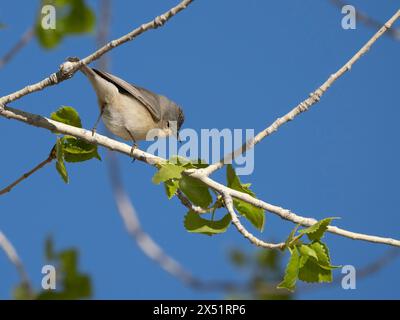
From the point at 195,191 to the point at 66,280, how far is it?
1.20 meters

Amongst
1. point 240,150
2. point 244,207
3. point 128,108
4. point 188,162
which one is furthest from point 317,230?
point 128,108

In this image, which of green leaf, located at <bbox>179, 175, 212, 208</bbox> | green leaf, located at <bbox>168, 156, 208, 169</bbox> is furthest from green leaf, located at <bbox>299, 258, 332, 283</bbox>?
green leaf, located at <bbox>168, 156, 208, 169</bbox>

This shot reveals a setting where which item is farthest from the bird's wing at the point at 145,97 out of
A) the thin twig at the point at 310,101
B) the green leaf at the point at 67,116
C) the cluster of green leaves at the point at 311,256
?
the cluster of green leaves at the point at 311,256

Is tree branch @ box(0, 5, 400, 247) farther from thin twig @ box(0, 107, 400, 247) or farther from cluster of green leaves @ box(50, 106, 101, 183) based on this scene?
cluster of green leaves @ box(50, 106, 101, 183)

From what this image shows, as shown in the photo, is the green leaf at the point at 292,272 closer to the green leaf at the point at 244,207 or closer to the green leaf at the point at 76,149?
the green leaf at the point at 244,207

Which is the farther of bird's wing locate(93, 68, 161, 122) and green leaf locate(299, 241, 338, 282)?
bird's wing locate(93, 68, 161, 122)

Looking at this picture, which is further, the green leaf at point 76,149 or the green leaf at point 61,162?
the green leaf at point 76,149

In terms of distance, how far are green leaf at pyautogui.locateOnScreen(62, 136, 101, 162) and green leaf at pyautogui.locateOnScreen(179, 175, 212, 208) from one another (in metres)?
0.81

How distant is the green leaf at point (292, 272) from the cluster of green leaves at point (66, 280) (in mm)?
1135

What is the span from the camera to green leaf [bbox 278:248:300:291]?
12.0 feet

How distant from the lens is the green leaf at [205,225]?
3.91 meters

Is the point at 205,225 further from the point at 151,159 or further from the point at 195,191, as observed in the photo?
the point at 151,159
